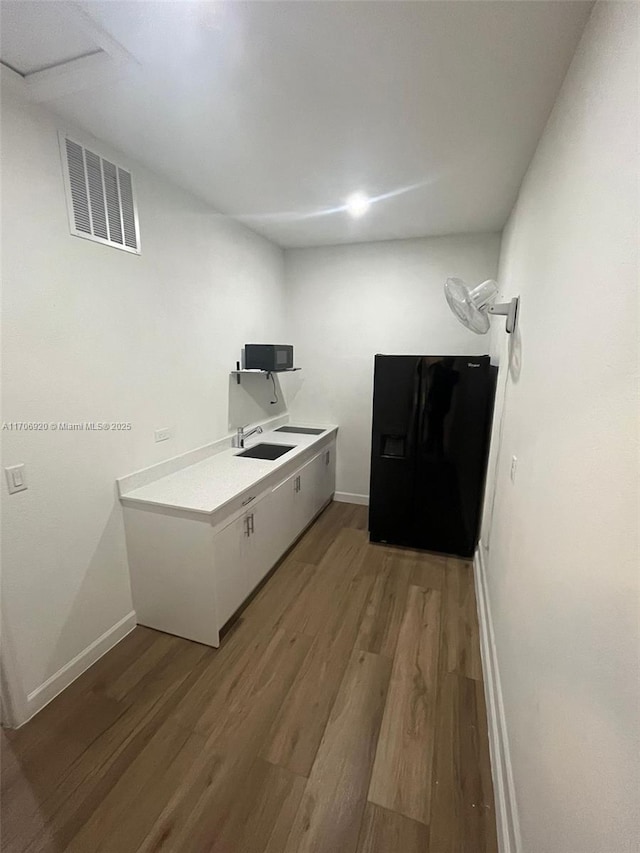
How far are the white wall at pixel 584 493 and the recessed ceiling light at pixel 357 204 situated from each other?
3.98ft

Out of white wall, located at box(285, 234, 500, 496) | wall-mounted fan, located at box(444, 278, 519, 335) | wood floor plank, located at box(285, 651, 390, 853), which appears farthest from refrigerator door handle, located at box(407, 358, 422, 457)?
A: wood floor plank, located at box(285, 651, 390, 853)

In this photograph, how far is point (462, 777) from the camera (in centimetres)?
142

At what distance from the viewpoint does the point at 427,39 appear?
121 cm

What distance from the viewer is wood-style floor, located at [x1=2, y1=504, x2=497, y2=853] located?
1.25 metres

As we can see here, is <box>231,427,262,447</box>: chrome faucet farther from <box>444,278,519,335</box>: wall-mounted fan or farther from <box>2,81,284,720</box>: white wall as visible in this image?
<box>444,278,519,335</box>: wall-mounted fan

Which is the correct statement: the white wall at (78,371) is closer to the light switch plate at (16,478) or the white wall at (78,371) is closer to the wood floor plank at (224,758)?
the light switch plate at (16,478)

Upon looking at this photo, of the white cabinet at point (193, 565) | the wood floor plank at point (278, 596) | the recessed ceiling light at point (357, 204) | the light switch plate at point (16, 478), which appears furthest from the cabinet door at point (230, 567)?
the recessed ceiling light at point (357, 204)

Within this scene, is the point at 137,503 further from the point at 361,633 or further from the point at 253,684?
the point at 361,633

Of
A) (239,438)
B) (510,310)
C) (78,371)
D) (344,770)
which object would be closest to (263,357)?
(239,438)

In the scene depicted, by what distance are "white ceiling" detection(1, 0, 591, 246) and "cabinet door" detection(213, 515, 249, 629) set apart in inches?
79.7

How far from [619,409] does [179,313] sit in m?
2.37

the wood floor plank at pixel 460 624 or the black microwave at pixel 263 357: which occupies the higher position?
the black microwave at pixel 263 357

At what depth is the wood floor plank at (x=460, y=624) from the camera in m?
1.93

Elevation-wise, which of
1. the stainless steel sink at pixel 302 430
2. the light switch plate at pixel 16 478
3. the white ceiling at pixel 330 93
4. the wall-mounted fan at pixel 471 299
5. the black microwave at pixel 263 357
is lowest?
the stainless steel sink at pixel 302 430
